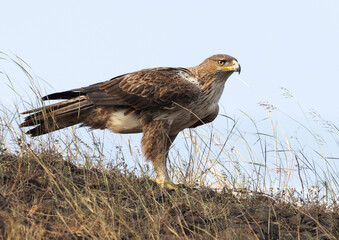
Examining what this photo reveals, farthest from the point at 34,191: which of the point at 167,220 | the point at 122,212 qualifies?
the point at 167,220

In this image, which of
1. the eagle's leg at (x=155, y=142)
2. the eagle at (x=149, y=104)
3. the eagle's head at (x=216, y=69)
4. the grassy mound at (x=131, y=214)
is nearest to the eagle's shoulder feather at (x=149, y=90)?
the eagle at (x=149, y=104)

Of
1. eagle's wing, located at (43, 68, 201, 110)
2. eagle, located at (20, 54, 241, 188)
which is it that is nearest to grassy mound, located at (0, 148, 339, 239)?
eagle, located at (20, 54, 241, 188)

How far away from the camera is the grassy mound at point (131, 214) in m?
4.61

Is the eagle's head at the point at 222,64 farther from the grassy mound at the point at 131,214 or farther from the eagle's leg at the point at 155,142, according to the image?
the grassy mound at the point at 131,214

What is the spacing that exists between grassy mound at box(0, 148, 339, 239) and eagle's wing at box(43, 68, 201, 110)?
136cm

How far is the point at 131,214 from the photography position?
518cm

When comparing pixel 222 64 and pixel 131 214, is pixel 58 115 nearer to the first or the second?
pixel 222 64

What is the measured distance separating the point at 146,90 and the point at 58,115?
137cm

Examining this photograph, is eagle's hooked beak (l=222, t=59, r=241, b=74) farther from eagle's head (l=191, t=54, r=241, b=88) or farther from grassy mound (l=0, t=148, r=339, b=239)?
grassy mound (l=0, t=148, r=339, b=239)

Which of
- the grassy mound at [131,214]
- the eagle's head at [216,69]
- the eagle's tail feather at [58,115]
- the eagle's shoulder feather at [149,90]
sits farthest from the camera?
the eagle's head at [216,69]

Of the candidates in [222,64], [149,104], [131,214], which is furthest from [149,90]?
[131,214]

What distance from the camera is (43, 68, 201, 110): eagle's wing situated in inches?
290

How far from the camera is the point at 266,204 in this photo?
6129 mm

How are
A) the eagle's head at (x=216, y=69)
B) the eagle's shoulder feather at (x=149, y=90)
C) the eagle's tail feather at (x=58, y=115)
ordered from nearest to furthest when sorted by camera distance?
1. the eagle's shoulder feather at (x=149, y=90)
2. the eagle's tail feather at (x=58, y=115)
3. the eagle's head at (x=216, y=69)
